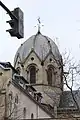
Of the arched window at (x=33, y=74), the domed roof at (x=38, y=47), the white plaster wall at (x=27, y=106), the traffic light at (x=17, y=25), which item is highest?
the domed roof at (x=38, y=47)

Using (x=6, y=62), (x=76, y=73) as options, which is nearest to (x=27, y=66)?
(x=6, y=62)

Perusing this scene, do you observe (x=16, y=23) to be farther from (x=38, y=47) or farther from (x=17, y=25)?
(x=38, y=47)

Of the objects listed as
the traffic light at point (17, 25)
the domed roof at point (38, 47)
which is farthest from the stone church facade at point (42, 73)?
the traffic light at point (17, 25)

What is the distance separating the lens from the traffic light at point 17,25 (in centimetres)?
917

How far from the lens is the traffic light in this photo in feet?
30.1

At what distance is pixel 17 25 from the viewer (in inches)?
366

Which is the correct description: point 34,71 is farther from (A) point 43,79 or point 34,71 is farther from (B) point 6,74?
(B) point 6,74

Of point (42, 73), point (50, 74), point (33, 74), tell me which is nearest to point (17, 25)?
point (42, 73)

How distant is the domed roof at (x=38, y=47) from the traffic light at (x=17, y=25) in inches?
1696

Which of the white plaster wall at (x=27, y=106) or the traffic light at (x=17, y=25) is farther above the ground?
the white plaster wall at (x=27, y=106)

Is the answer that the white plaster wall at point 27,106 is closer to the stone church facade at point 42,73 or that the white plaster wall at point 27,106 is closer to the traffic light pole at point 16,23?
the stone church facade at point 42,73

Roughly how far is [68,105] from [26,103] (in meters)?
11.2

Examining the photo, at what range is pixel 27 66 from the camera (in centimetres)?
5356

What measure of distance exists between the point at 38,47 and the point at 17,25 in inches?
1801
